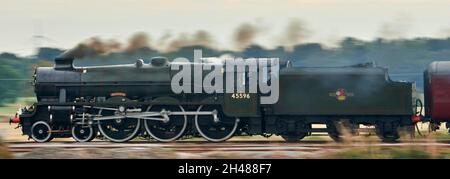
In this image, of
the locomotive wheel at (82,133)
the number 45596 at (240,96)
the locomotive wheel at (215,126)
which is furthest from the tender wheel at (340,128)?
the locomotive wheel at (82,133)

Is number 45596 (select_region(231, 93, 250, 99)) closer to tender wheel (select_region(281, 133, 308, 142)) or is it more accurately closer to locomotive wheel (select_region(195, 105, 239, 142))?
locomotive wheel (select_region(195, 105, 239, 142))

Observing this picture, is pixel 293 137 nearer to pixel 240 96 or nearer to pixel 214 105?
pixel 240 96

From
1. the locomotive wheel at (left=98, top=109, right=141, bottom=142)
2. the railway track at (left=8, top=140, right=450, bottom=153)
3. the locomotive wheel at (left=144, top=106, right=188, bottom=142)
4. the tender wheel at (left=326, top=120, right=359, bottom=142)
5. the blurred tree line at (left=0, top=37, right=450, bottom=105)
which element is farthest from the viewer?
the blurred tree line at (left=0, top=37, right=450, bottom=105)

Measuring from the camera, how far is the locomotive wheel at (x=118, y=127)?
834 inches

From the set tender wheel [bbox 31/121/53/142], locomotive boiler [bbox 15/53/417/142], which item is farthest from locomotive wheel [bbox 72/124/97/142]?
tender wheel [bbox 31/121/53/142]

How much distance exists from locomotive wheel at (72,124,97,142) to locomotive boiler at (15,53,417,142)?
28 millimetres

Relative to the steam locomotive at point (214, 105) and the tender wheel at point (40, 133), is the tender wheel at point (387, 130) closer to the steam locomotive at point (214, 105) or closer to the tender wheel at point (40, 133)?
the steam locomotive at point (214, 105)

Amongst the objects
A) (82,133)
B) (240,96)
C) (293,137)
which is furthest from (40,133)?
(293,137)

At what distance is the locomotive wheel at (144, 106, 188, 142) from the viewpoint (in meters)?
21.0

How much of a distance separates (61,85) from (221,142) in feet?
15.7

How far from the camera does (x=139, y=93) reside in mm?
21391

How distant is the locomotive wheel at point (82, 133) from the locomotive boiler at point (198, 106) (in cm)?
3

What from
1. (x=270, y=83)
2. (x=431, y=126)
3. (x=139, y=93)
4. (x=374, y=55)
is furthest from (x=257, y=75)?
(x=374, y=55)
